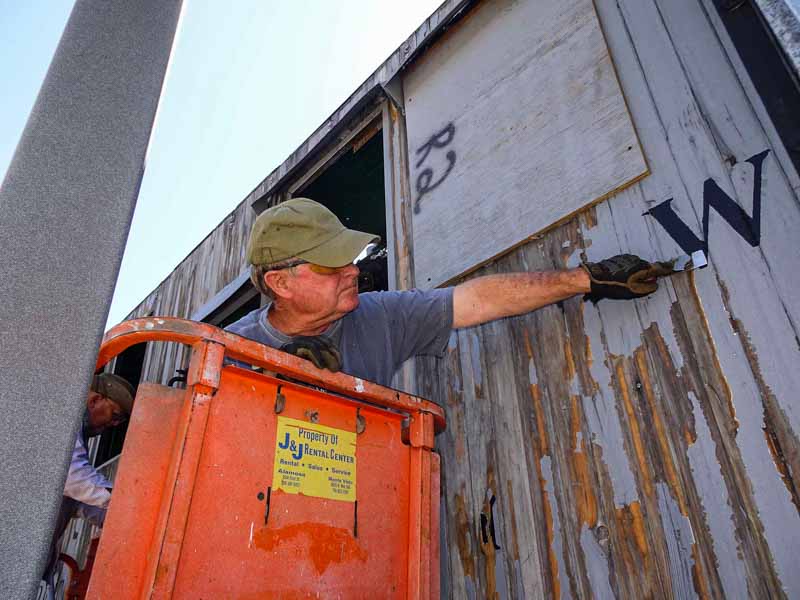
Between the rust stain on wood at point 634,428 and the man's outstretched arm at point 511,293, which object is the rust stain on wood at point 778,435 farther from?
the man's outstretched arm at point 511,293

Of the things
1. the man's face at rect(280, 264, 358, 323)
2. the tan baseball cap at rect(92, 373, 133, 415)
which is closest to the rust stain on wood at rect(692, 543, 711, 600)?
the man's face at rect(280, 264, 358, 323)

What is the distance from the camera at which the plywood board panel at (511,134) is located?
2.11m

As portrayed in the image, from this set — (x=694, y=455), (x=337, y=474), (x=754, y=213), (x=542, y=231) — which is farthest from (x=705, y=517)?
(x=542, y=231)

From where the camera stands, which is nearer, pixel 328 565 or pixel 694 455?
pixel 328 565

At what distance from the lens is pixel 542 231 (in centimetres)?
220

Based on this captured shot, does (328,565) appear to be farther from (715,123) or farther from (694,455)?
(715,123)

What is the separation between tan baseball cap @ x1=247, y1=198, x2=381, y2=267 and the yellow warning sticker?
782 millimetres

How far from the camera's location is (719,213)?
5.59ft

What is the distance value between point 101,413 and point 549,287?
123 inches

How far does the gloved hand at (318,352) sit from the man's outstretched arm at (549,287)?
71 cm

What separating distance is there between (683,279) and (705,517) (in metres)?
0.71

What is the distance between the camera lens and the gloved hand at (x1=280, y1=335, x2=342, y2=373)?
159cm

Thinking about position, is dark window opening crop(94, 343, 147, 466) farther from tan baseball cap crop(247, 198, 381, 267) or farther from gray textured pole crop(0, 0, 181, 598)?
gray textured pole crop(0, 0, 181, 598)

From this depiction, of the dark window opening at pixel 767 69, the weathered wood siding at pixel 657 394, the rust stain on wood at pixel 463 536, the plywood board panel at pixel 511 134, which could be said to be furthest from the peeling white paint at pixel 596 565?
the dark window opening at pixel 767 69
